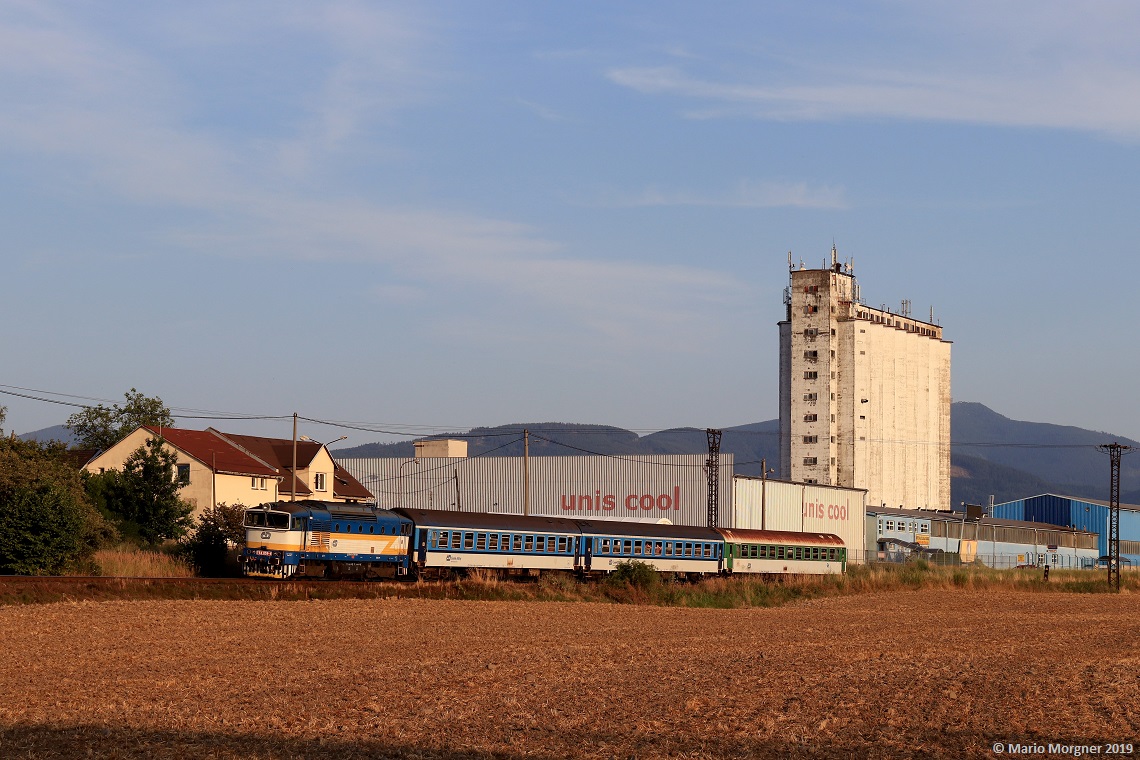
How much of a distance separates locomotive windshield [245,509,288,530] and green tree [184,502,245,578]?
8.10 ft

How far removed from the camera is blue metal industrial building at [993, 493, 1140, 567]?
147 m

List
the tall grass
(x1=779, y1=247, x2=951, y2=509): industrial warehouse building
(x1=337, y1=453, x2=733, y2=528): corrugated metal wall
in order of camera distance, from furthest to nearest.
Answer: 1. (x1=779, y1=247, x2=951, y2=509): industrial warehouse building
2. (x1=337, y1=453, x2=733, y2=528): corrugated metal wall
3. the tall grass

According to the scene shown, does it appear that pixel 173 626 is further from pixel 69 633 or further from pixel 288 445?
pixel 288 445

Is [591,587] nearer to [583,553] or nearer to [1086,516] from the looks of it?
[583,553]

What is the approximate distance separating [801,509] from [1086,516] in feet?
238

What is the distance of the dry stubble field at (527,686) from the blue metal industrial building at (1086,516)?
121 m

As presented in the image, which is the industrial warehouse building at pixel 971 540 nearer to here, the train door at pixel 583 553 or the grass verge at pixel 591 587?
the grass verge at pixel 591 587

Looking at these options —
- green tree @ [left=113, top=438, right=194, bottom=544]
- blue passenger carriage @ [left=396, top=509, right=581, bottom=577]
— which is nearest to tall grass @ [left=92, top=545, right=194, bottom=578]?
blue passenger carriage @ [left=396, top=509, right=581, bottom=577]

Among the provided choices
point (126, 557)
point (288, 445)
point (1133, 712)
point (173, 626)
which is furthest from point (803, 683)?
point (288, 445)

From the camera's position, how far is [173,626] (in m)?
31.5

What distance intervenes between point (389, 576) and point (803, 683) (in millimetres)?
29575

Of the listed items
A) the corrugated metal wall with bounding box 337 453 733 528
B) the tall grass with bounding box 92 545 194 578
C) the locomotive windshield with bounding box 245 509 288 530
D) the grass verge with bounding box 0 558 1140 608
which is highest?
the corrugated metal wall with bounding box 337 453 733 528

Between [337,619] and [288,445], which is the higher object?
A: [288,445]

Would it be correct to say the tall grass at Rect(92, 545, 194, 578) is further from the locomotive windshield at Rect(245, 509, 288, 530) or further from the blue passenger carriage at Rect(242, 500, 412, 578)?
the blue passenger carriage at Rect(242, 500, 412, 578)
